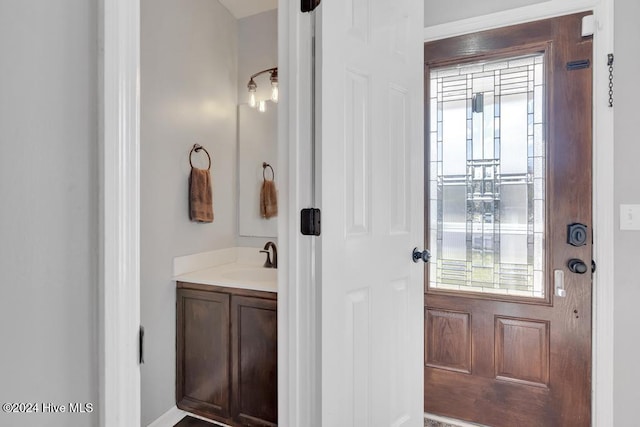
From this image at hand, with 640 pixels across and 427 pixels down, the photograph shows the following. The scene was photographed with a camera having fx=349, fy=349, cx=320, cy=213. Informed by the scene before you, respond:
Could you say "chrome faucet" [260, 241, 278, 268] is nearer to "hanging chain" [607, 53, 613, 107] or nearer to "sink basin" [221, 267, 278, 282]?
"sink basin" [221, 267, 278, 282]

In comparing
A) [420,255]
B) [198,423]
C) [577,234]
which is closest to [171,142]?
[420,255]

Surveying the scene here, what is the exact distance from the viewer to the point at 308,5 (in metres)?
1.21

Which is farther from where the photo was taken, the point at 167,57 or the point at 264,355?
the point at 167,57

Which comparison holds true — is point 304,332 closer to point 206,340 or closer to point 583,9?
point 206,340

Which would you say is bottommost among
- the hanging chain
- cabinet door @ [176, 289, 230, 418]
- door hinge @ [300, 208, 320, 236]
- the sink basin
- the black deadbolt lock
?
cabinet door @ [176, 289, 230, 418]

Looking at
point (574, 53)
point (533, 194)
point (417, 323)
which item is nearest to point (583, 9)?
point (574, 53)

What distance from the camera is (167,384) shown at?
200 cm

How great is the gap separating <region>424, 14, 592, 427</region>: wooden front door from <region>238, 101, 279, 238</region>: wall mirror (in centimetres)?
107

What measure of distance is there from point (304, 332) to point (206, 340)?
0.96m

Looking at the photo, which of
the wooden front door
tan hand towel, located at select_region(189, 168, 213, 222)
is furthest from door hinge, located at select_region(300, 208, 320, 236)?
tan hand towel, located at select_region(189, 168, 213, 222)
